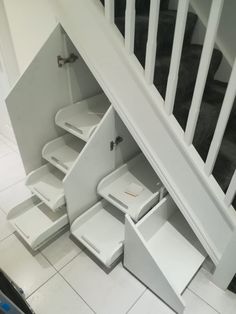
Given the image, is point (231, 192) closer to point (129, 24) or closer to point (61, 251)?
point (129, 24)

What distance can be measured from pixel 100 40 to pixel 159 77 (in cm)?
30

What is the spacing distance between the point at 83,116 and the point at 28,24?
2.28 feet

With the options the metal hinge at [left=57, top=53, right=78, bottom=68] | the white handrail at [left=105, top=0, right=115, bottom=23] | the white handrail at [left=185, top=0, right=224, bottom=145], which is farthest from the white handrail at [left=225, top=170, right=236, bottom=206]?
the metal hinge at [left=57, top=53, right=78, bottom=68]

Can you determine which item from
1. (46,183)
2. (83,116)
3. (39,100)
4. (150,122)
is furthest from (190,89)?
(46,183)

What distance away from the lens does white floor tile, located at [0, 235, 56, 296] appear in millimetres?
1270

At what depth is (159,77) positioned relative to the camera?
1.08 meters

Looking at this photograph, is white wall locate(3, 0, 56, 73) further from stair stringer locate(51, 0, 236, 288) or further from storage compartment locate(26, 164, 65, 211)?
storage compartment locate(26, 164, 65, 211)

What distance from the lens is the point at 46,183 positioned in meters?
1.47

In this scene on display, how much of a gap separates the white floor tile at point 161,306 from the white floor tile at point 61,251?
1.42 feet

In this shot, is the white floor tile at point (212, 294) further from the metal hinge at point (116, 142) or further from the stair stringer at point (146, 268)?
the metal hinge at point (116, 142)

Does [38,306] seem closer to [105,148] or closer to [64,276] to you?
[64,276]

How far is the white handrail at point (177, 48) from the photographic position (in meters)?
0.76

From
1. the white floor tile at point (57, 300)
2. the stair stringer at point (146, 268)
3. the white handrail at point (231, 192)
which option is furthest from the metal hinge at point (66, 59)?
the white floor tile at point (57, 300)

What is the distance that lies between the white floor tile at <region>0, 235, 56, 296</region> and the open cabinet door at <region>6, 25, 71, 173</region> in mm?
459
